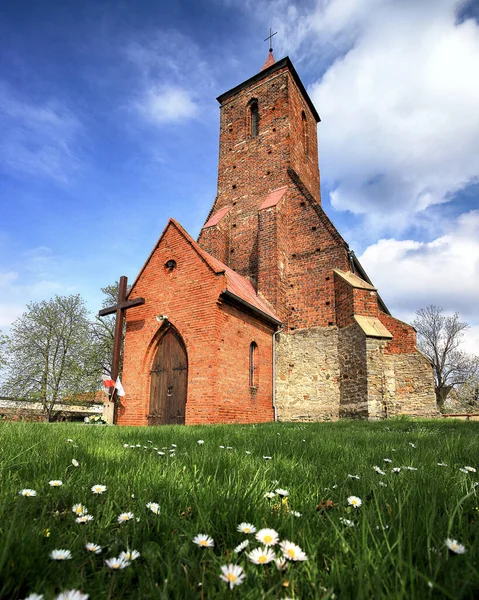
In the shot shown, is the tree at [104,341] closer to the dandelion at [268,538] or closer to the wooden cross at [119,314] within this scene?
the wooden cross at [119,314]

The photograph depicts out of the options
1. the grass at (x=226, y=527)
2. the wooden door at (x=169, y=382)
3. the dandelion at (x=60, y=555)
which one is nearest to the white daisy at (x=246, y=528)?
Result: the grass at (x=226, y=527)

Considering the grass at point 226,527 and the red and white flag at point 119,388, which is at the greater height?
the red and white flag at point 119,388

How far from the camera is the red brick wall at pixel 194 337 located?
1120 centimetres

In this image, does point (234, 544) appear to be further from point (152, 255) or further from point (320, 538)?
point (152, 255)

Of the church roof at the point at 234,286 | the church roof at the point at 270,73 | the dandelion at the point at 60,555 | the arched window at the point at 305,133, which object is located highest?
the church roof at the point at 270,73

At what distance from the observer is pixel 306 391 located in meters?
14.2

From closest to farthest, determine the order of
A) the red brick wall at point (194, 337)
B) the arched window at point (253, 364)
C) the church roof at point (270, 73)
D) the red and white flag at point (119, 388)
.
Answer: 1. the red brick wall at point (194, 337)
2. the red and white flag at point (119, 388)
3. the arched window at point (253, 364)
4. the church roof at point (270, 73)

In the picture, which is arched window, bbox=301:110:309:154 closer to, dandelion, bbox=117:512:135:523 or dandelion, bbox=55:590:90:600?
dandelion, bbox=117:512:135:523

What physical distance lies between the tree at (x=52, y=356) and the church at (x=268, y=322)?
13.1 m

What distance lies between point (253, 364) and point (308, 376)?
2535mm

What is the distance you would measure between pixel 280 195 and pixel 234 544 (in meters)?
16.2

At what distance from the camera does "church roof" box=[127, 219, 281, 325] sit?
11885 mm

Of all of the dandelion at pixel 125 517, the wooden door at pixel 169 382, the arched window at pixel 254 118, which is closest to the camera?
the dandelion at pixel 125 517

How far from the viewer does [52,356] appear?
2555cm
